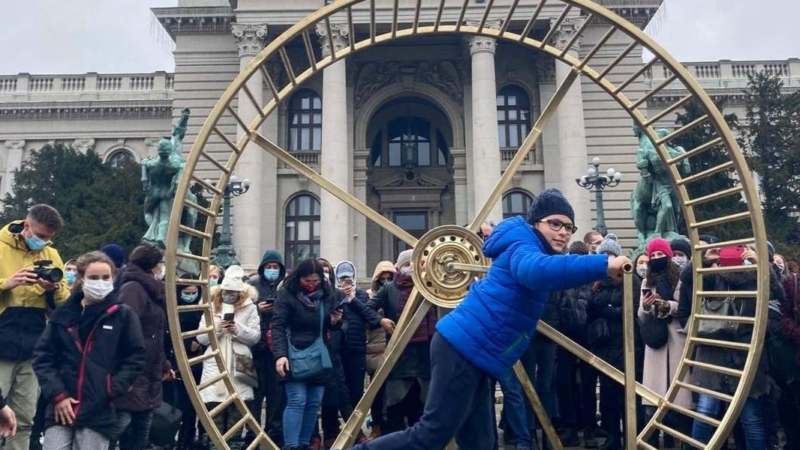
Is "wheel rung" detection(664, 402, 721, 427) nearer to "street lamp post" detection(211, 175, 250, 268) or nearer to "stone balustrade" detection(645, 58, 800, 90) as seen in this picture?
"street lamp post" detection(211, 175, 250, 268)

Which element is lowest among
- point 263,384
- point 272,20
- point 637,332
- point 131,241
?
point 263,384

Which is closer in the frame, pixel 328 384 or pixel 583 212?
pixel 328 384

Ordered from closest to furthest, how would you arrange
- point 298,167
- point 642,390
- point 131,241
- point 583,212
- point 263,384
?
point 642,390 < point 298,167 < point 263,384 < point 131,241 < point 583,212

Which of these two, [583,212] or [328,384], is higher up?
[583,212]

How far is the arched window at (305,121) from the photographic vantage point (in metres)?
33.6

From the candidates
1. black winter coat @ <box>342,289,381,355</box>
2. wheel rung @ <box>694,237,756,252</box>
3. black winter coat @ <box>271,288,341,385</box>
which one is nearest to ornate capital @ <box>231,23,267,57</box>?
black winter coat @ <box>342,289,381,355</box>

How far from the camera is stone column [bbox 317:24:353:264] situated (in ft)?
92.4

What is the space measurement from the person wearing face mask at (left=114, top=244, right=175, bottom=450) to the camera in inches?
21.0

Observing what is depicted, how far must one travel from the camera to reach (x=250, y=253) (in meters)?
29.7

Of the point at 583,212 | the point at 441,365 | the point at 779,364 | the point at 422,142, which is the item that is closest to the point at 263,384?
the point at 441,365

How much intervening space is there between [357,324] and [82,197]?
87.8ft

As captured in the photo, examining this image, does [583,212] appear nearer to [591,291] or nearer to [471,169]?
[471,169]

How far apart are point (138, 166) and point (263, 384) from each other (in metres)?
27.0

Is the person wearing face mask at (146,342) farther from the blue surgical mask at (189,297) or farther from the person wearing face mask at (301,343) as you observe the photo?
the person wearing face mask at (301,343)
